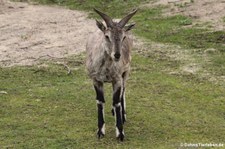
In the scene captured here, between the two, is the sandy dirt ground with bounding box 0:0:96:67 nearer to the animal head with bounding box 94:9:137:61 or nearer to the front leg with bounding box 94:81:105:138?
the front leg with bounding box 94:81:105:138

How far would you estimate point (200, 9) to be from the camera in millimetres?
22453

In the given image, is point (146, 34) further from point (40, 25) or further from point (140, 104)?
point (140, 104)

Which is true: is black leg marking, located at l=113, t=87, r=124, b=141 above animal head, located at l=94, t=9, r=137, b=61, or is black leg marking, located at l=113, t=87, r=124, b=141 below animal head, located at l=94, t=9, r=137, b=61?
below

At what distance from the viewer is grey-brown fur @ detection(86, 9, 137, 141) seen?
932cm

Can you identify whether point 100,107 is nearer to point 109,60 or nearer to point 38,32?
point 109,60

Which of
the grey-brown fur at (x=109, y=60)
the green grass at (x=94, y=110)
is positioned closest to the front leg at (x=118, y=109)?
the grey-brown fur at (x=109, y=60)

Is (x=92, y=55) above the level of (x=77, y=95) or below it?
above

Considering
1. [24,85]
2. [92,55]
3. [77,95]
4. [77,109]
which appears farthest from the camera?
[24,85]

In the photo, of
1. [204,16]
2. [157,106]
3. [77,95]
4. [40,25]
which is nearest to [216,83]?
[157,106]

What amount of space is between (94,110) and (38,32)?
9.95m

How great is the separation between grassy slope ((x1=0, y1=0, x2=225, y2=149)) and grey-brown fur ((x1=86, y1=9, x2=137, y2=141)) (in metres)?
0.76

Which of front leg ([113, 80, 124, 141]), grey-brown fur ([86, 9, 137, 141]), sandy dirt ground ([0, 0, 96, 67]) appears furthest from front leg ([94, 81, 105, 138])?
sandy dirt ground ([0, 0, 96, 67])

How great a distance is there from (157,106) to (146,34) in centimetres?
786

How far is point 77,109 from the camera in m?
12.3
